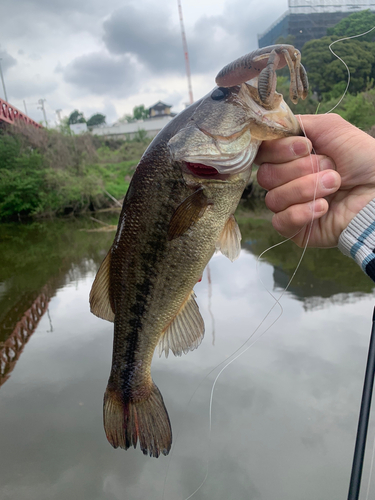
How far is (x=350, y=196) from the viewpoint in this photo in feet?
5.74

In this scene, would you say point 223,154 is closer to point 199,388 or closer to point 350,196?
point 350,196

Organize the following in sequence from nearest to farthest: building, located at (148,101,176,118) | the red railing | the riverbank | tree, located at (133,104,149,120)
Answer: the red railing → the riverbank → building, located at (148,101,176,118) → tree, located at (133,104,149,120)

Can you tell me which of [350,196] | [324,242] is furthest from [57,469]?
[350,196]

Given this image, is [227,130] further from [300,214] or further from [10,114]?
[10,114]

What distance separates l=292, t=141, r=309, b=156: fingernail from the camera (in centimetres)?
147

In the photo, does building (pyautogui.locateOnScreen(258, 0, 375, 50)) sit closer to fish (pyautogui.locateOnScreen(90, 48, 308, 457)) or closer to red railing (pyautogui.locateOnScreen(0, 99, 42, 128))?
fish (pyautogui.locateOnScreen(90, 48, 308, 457))

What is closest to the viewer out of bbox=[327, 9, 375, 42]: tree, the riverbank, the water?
bbox=[327, 9, 375, 42]: tree

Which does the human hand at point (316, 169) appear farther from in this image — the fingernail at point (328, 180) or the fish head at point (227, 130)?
the fish head at point (227, 130)

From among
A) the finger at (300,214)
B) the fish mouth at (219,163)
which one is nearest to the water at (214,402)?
the finger at (300,214)

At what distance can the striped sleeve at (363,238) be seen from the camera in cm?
150

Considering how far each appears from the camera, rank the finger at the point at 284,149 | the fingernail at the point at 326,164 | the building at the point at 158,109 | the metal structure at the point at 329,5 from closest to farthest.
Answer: the finger at the point at 284,149
the fingernail at the point at 326,164
the metal structure at the point at 329,5
the building at the point at 158,109

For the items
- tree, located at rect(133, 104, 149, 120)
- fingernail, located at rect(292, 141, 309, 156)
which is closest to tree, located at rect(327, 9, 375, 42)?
fingernail, located at rect(292, 141, 309, 156)

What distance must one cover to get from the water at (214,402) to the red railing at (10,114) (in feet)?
75.1

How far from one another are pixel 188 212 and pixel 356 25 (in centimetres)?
250
